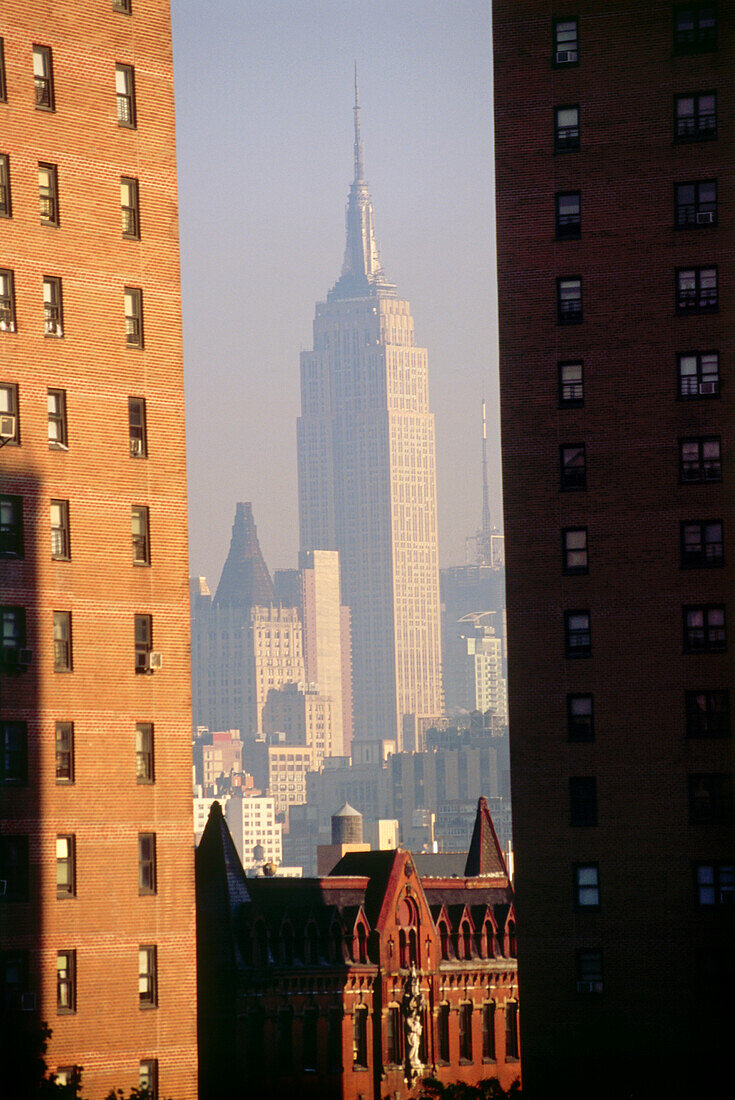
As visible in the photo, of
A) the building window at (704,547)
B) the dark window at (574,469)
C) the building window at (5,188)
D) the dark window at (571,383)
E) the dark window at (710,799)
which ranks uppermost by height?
the building window at (5,188)

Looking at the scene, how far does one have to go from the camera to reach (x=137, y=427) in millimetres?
92250

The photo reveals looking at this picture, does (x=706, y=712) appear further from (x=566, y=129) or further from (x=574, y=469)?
(x=566, y=129)

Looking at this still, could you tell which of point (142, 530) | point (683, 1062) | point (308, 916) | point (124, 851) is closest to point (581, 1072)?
point (683, 1062)

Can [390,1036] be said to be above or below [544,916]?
below

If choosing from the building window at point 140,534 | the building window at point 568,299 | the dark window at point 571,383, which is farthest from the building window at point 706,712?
the building window at point 140,534

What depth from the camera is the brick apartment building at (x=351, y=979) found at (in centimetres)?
12600

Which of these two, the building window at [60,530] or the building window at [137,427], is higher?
the building window at [137,427]

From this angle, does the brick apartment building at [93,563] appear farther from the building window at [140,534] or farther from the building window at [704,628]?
the building window at [704,628]

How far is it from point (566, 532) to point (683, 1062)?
22013 millimetres

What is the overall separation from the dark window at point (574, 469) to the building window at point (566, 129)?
12787 mm

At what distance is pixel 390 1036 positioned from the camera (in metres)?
136

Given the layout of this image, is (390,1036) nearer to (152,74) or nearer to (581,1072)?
(581,1072)

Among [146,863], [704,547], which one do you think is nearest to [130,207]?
[146,863]

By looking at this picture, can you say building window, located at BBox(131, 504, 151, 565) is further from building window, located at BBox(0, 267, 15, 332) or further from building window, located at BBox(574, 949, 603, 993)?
building window, located at BBox(574, 949, 603, 993)
